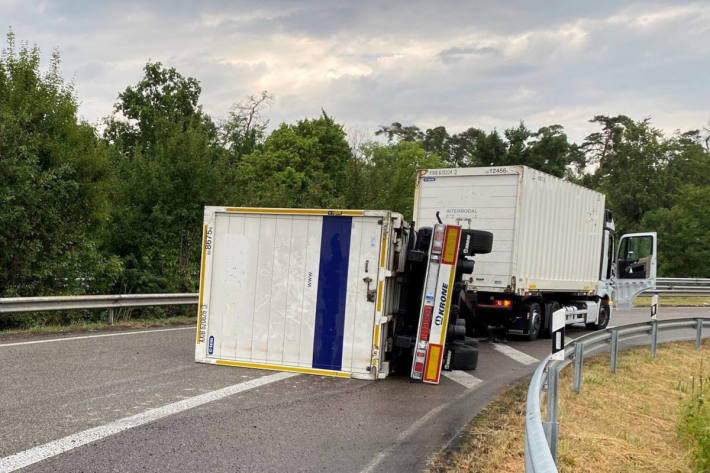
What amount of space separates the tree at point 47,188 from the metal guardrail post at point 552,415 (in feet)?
38.8

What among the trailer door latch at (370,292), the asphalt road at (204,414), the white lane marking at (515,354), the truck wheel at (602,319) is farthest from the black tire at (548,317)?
the trailer door latch at (370,292)

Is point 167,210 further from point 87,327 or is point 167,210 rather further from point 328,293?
point 328,293

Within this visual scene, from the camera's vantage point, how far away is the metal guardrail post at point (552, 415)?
4.75 meters

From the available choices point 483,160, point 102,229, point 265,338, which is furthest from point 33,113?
point 483,160

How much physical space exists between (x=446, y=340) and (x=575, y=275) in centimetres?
730

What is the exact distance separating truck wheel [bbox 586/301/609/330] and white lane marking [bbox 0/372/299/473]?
39.8 ft

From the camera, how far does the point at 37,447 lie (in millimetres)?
5129

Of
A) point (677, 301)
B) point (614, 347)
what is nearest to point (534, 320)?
point (614, 347)

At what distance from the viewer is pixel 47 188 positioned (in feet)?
49.6

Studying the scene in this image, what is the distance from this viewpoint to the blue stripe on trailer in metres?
8.70

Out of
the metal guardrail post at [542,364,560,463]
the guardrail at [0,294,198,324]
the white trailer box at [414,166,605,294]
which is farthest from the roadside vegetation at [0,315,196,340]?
the metal guardrail post at [542,364,560,463]

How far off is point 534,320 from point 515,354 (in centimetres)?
210

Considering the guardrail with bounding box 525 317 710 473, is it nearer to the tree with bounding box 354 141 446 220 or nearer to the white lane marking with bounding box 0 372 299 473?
the white lane marking with bounding box 0 372 299 473

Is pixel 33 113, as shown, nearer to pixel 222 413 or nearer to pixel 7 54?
pixel 7 54
